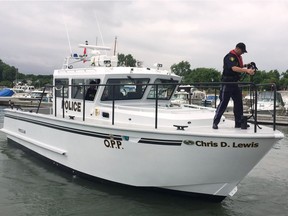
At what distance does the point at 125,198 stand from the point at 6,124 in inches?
294

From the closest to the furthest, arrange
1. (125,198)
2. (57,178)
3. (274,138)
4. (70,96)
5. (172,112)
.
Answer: (274,138) < (125,198) < (172,112) < (57,178) < (70,96)

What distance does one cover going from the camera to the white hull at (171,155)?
6.24 m

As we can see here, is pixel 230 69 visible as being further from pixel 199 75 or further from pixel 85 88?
pixel 199 75

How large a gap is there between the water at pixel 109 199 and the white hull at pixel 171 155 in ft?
1.00

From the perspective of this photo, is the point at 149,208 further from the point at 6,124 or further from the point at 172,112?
the point at 6,124

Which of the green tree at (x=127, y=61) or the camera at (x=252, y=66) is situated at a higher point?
the green tree at (x=127, y=61)

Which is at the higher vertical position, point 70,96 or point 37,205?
point 70,96

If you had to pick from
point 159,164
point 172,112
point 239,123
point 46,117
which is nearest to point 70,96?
point 46,117

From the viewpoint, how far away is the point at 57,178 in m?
8.64

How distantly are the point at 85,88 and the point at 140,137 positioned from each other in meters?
2.62

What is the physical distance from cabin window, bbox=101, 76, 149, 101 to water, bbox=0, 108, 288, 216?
2.07 m

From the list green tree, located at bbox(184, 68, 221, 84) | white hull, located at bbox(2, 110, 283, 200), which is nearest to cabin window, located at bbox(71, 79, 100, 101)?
white hull, located at bbox(2, 110, 283, 200)

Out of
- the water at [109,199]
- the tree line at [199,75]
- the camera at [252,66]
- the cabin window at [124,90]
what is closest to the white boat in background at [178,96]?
the cabin window at [124,90]

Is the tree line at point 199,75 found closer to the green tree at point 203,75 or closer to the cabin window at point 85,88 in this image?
the green tree at point 203,75
